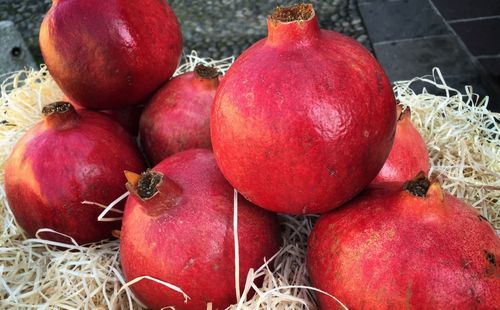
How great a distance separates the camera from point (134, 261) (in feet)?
3.40

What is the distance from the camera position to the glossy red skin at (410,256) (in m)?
0.84

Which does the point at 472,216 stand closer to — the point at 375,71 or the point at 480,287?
the point at 480,287

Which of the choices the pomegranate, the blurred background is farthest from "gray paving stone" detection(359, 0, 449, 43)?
the pomegranate

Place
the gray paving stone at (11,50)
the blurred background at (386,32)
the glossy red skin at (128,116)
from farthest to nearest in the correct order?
the blurred background at (386,32), the gray paving stone at (11,50), the glossy red skin at (128,116)

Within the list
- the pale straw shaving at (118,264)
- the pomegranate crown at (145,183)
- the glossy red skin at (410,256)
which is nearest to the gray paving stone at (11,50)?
the pale straw shaving at (118,264)

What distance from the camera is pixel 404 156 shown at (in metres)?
1.24

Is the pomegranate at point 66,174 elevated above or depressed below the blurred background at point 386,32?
above

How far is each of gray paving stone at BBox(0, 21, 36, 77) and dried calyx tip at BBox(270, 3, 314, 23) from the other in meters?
2.54

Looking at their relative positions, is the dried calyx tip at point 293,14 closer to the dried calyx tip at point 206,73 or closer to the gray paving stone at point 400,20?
the dried calyx tip at point 206,73

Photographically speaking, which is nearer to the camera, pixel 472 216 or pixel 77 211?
pixel 472 216

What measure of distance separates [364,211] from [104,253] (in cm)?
67

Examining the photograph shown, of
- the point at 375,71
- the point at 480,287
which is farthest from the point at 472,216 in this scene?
the point at 375,71

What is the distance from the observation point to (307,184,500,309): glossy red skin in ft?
2.76

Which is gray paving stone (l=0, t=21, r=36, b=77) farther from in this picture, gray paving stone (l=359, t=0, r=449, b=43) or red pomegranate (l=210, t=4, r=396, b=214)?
red pomegranate (l=210, t=4, r=396, b=214)
